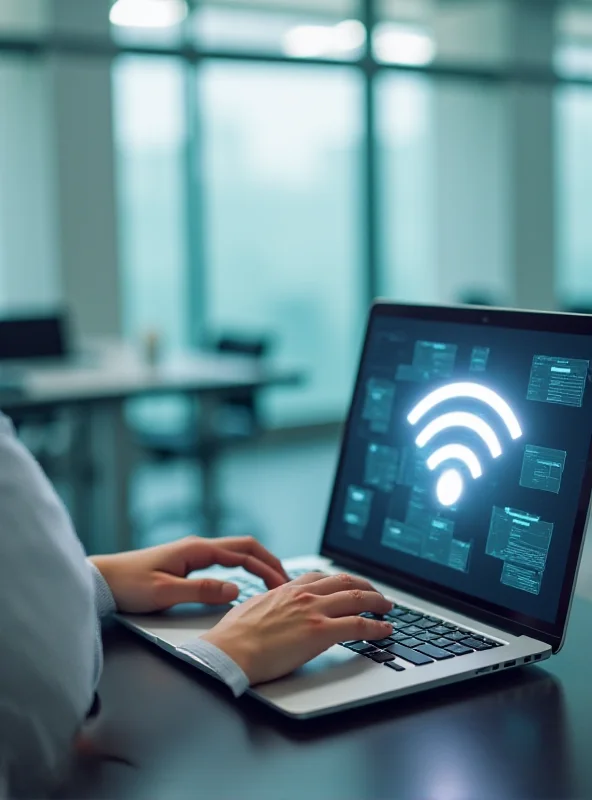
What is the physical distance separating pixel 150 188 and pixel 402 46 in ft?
6.84

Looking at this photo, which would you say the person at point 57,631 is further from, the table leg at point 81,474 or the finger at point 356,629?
the table leg at point 81,474

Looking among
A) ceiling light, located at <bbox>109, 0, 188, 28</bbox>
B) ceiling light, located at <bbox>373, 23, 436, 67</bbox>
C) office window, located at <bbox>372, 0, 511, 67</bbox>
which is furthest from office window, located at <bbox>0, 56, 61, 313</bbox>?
office window, located at <bbox>372, 0, 511, 67</bbox>

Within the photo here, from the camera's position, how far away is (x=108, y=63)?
5.98 meters

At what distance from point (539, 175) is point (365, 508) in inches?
284

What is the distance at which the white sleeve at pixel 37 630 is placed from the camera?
28.8 inches

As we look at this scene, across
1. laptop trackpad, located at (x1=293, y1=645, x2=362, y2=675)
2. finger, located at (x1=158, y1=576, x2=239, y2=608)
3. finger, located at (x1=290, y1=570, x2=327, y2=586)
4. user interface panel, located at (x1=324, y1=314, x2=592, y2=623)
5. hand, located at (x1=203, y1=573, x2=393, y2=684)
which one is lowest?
finger, located at (x1=158, y1=576, x2=239, y2=608)

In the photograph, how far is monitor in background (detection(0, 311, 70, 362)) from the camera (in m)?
4.66

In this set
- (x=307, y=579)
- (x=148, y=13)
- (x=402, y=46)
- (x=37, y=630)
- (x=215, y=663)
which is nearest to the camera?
(x=37, y=630)

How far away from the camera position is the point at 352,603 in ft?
3.05

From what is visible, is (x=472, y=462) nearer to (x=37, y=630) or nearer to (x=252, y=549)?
(x=252, y=549)

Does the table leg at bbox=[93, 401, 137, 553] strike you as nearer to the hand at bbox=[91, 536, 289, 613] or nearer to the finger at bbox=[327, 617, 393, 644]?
the hand at bbox=[91, 536, 289, 613]

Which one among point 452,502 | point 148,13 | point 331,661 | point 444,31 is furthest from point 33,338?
point 444,31

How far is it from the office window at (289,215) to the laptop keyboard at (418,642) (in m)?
5.54

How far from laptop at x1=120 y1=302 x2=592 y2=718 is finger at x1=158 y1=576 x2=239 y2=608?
17 mm
